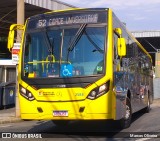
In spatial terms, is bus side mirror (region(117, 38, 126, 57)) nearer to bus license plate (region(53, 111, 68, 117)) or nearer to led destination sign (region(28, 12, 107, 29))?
led destination sign (region(28, 12, 107, 29))

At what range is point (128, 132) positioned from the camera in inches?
445

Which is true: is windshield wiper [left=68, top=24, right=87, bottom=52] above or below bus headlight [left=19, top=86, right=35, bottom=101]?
above

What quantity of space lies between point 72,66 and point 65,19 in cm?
138

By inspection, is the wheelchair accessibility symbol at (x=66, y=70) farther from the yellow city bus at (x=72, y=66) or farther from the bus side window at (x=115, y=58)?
the bus side window at (x=115, y=58)

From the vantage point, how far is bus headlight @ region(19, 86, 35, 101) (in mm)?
10438

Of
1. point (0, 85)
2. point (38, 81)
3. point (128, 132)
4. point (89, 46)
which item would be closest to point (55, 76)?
point (38, 81)

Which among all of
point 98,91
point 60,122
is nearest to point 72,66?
point 98,91

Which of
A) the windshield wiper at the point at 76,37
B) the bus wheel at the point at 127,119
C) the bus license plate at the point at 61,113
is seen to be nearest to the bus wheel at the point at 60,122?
the bus wheel at the point at 127,119

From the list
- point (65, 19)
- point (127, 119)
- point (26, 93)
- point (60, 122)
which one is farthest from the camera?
point (60, 122)

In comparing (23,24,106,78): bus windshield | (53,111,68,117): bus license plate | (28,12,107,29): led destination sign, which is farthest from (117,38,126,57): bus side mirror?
(53,111,68,117): bus license plate

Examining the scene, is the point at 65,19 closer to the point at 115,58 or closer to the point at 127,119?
the point at 115,58

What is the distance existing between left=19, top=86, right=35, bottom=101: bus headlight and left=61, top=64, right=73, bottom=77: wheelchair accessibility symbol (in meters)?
0.97

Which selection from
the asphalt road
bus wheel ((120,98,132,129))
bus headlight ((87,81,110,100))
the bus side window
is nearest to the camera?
bus headlight ((87,81,110,100))

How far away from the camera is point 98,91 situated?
990 cm
